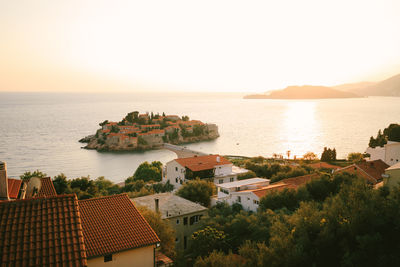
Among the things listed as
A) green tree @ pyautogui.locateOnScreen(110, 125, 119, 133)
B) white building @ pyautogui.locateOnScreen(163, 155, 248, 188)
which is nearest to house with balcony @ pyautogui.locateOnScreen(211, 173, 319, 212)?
white building @ pyautogui.locateOnScreen(163, 155, 248, 188)

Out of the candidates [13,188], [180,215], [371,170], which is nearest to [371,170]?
[371,170]

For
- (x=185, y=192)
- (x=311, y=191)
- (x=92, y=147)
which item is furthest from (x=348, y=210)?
(x=92, y=147)

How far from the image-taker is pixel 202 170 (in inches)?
940

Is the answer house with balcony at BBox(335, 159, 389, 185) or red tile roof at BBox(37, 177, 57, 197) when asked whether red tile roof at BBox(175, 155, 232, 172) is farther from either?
red tile roof at BBox(37, 177, 57, 197)

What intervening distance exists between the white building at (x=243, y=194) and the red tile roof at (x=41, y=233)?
1150cm

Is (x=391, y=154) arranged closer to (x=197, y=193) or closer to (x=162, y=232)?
(x=197, y=193)

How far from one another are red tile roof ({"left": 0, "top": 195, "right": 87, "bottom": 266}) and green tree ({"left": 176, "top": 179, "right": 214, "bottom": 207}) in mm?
12708

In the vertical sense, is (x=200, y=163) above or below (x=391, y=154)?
below

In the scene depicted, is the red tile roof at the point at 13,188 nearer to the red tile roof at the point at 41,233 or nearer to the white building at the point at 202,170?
the red tile roof at the point at 41,233

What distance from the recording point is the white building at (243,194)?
1514 centimetres

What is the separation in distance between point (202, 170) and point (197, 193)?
22.1ft

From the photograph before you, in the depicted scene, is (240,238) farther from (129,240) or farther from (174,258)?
(129,240)

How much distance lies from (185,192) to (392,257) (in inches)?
495

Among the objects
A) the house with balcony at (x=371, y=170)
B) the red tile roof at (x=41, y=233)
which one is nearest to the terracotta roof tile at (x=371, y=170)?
the house with balcony at (x=371, y=170)
